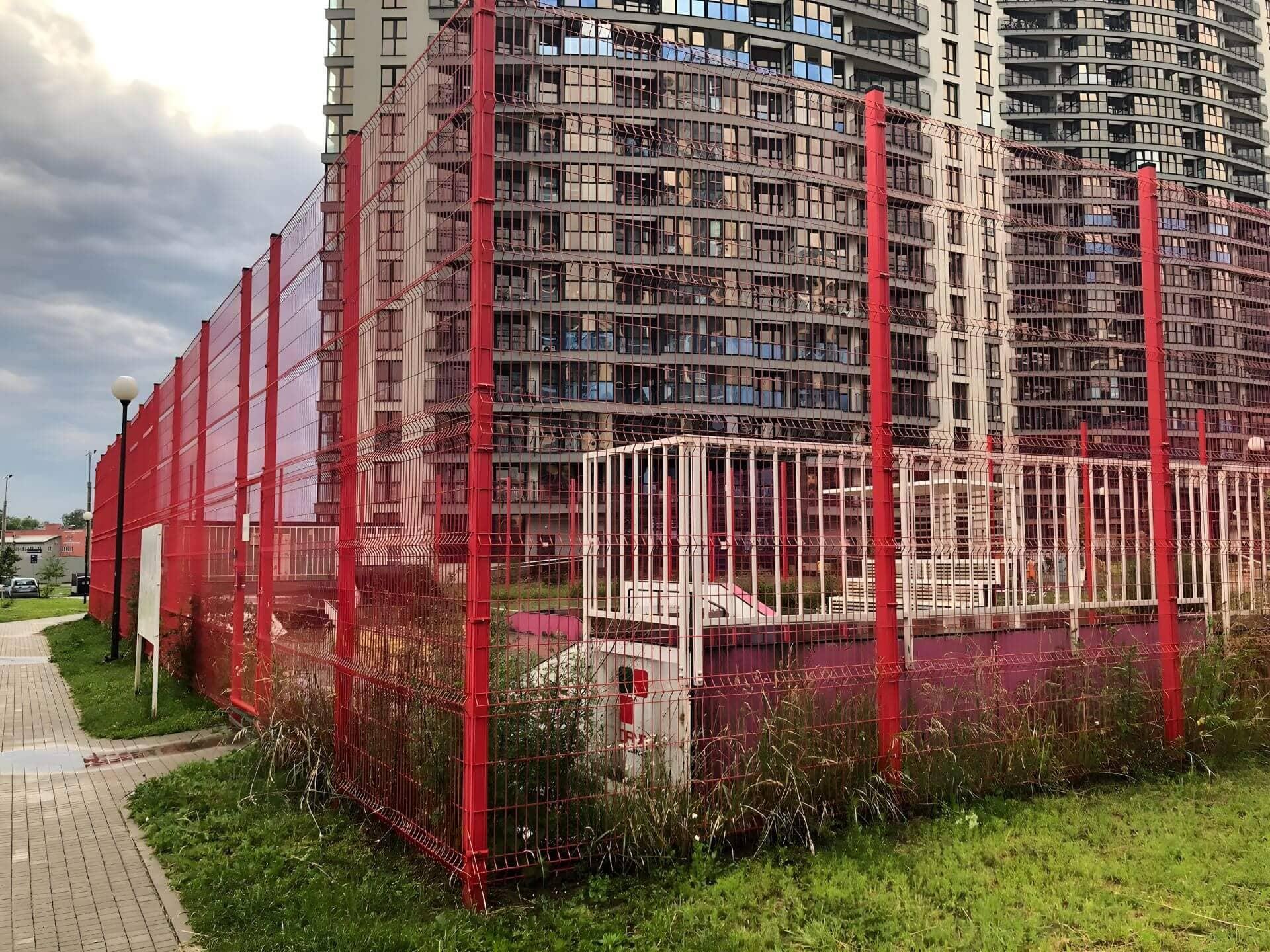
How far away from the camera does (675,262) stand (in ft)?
25.2

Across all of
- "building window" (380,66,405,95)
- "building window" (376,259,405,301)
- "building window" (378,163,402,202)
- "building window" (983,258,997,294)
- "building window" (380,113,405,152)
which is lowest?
"building window" (376,259,405,301)

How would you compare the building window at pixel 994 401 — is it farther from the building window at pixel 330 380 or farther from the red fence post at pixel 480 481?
the red fence post at pixel 480 481

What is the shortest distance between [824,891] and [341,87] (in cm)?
4967

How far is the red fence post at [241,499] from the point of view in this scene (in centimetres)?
950

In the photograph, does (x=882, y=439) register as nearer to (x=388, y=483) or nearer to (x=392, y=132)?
(x=388, y=483)

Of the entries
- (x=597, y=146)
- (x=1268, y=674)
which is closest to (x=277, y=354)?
(x=597, y=146)

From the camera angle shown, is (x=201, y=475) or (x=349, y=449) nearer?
(x=349, y=449)

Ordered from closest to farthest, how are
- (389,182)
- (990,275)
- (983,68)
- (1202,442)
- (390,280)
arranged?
(390,280), (389,182), (990,275), (1202,442), (983,68)

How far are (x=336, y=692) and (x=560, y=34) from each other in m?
4.51

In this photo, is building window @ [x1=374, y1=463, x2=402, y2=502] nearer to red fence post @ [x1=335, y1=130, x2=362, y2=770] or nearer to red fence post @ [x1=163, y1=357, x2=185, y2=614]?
red fence post @ [x1=335, y1=130, x2=362, y2=770]

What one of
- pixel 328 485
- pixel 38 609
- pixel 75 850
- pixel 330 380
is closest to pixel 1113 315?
pixel 330 380

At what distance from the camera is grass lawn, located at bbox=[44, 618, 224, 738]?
9836 mm

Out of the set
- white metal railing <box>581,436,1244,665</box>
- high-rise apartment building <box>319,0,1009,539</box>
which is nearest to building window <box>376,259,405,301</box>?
high-rise apartment building <box>319,0,1009,539</box>

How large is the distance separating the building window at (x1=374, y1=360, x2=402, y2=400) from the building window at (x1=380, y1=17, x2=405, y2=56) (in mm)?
46540
